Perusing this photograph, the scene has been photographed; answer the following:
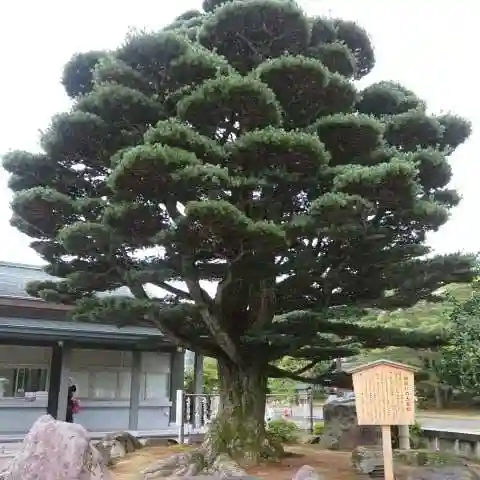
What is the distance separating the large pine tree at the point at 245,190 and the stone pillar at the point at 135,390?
4.67m

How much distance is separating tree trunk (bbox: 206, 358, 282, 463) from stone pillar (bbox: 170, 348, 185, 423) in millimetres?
5580

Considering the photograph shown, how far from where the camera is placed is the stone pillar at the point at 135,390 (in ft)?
47.0

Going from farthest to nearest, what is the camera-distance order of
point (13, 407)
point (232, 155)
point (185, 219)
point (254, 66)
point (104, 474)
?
point (13, 407) < point (254, 66) < point (232, 155) < point (185, 219) < point (104, 474)

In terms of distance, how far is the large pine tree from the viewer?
7441 mm

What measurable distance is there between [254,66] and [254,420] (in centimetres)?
586

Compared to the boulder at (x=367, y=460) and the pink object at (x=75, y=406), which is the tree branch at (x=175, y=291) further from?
the pink object at (x=75, y=406)

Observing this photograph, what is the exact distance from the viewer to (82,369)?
47.1 ft

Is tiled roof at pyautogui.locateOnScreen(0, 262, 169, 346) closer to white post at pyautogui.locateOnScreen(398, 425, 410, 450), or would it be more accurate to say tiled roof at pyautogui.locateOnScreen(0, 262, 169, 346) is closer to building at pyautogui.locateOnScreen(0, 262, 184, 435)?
building at pyautogui.locateOnScreen(0, 262, 184, 435)

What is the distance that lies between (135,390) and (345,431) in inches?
215

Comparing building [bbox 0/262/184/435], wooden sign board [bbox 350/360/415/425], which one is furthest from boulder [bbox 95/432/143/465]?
wooden sign board [bbox 350/360/415/425]

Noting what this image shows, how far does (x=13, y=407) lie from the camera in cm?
1296

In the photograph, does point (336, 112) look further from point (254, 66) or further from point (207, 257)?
point (207, 257)

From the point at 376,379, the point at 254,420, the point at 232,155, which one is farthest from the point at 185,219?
the point at 254,420

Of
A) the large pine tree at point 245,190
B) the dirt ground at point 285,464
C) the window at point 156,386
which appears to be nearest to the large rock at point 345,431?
the dirt ground at point 285,464
